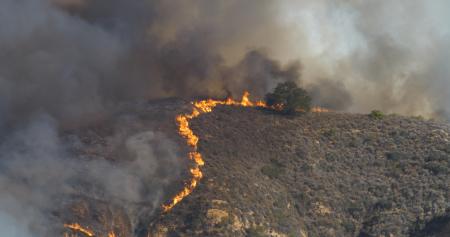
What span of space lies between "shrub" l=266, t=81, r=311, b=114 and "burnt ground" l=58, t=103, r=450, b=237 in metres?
1.81

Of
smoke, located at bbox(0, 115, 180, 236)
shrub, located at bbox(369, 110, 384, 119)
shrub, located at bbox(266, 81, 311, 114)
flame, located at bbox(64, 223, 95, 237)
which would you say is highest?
shrub, located at bbox(266, 81, 311, 114)

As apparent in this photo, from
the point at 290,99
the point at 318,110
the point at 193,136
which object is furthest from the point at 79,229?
the point at 318,110

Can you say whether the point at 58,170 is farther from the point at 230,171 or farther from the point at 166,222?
the point at 230,171

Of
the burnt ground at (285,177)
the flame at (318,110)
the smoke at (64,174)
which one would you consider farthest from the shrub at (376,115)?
Answer: the smoke at (64,174)

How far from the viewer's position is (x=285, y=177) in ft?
370

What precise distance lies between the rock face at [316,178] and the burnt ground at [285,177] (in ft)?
0.39

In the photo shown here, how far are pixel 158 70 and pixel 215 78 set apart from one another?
7191mm

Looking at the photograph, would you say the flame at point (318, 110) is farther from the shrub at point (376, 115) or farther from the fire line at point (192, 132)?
the shrub at point (376, 115)

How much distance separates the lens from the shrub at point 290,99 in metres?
126

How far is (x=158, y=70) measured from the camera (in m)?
129

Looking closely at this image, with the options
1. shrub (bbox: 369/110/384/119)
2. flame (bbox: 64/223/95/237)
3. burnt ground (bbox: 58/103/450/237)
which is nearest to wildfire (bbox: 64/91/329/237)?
flame (bbox: 64/223/95/237)

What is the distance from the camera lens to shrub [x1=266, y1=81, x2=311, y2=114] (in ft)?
415

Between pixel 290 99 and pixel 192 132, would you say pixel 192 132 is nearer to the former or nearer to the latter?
pixel 192 132

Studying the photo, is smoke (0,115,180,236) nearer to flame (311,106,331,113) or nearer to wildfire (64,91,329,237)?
wildfire (64,91,329,237)
